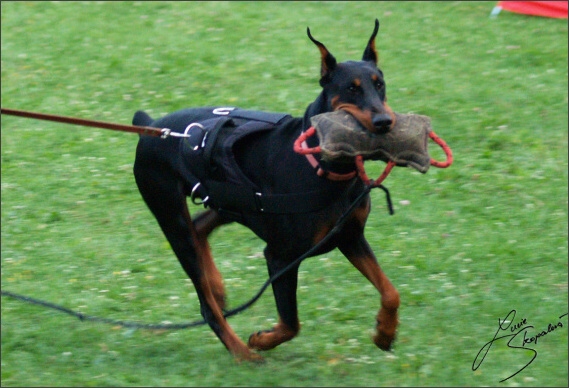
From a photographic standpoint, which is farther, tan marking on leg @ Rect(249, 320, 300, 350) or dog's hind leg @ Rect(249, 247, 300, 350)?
tan marking on leg @ Rect(249, 320, 300, 350)

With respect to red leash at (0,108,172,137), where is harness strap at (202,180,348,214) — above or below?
below

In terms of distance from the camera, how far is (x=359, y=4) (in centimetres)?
1387

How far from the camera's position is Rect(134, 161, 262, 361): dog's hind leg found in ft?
18.6

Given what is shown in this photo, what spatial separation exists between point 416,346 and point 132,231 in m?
3.33

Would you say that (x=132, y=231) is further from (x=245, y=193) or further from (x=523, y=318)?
(x=523, y=318)

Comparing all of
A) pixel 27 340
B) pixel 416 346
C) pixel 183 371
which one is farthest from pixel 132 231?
pixel 416 346

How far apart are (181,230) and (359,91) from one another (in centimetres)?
180

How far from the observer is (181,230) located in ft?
19.3

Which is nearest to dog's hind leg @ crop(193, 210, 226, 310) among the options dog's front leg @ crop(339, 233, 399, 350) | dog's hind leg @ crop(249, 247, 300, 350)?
dog's hind leg @ crop(249, 247, 300, 350)

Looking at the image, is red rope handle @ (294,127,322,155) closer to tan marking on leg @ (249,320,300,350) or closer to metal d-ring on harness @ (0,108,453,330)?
metal d-ring on harness @ (0,108,453,330)

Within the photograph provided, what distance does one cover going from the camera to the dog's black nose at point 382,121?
14.9 ft

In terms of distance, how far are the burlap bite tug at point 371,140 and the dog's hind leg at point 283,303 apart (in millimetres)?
867

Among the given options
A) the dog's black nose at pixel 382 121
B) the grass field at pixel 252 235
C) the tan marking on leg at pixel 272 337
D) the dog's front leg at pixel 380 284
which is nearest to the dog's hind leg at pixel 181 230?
the tan marking on leg at pixel 272 337

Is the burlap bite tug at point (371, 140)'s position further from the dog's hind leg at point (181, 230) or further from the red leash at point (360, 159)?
the dog's hind leg at point (181, 230)
